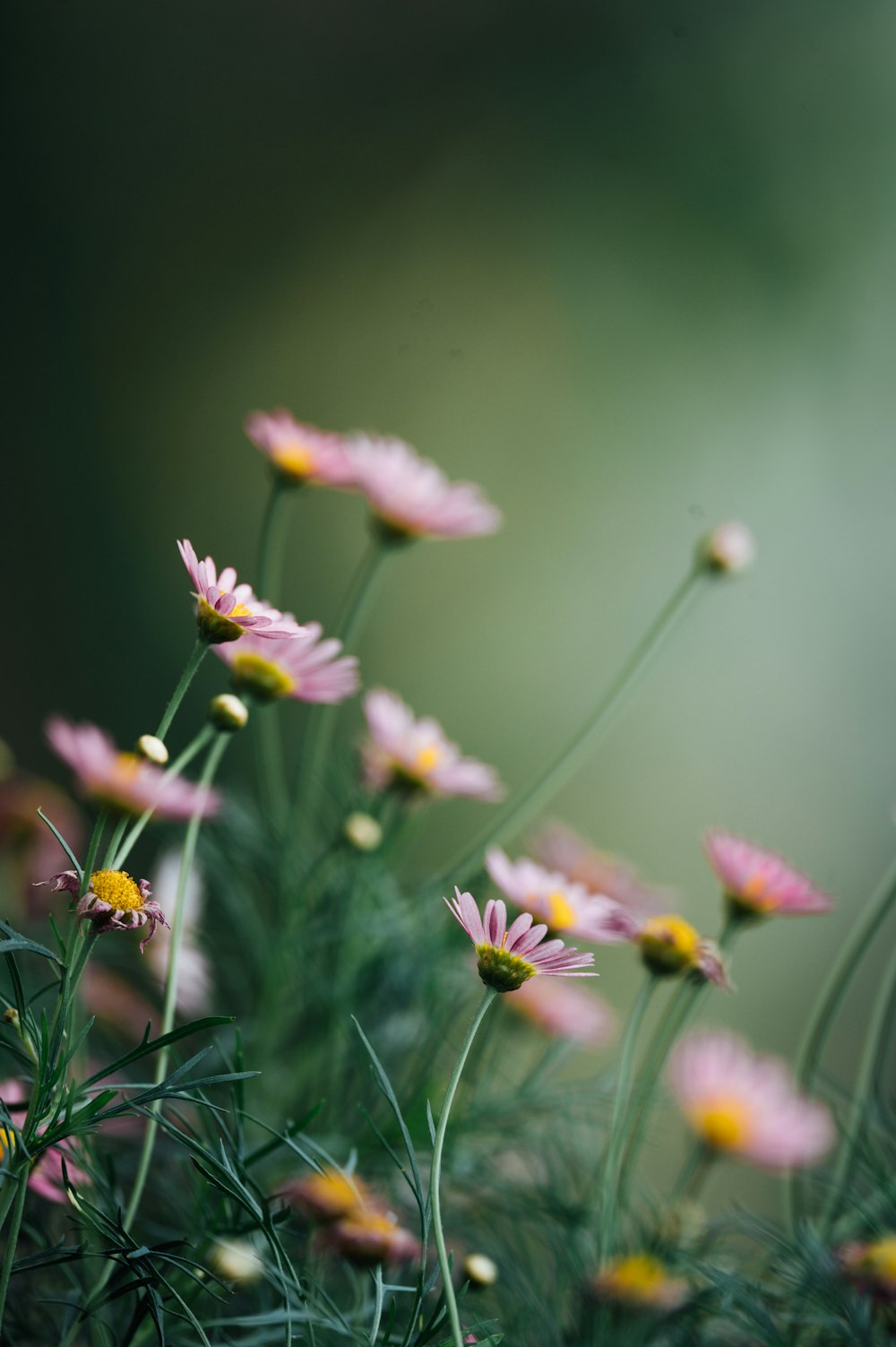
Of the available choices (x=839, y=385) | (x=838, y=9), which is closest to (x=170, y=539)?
(x=839, y=385)

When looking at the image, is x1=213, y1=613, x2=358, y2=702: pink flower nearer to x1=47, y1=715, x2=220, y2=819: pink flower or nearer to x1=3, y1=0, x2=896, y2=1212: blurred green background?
x1=47, y1=715, x2=220, y2=819: pink flower

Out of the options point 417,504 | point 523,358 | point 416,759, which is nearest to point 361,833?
point 416,759

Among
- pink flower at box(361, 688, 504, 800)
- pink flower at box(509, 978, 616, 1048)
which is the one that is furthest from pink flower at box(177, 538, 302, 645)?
pink flower at box(509, 978, 616, 1048)

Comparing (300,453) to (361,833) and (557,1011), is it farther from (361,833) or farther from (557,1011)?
(557,1011)

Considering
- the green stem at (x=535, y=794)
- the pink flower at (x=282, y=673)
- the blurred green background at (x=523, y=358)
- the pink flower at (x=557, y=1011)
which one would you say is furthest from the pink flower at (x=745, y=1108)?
the blurred green background at (x=523, y=358)

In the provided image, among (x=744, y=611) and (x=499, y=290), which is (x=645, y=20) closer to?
(x=499, y=290)

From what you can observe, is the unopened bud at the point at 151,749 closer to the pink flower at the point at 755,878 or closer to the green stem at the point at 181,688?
the green stem at the point at 181,688
